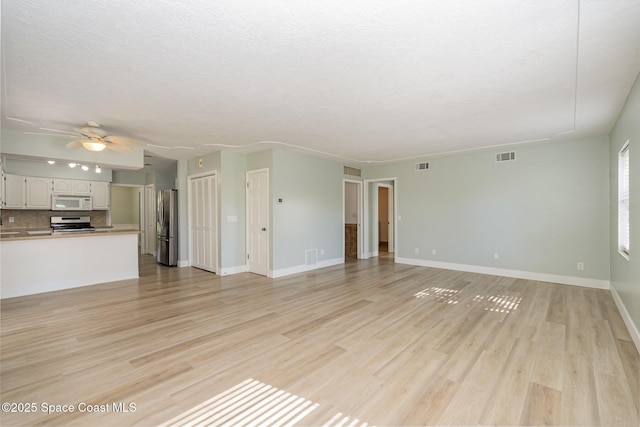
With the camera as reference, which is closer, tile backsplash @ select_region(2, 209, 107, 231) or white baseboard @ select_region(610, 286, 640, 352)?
white baseboard @ select_region(610, 286, 640, 352)

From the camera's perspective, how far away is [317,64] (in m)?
2.42

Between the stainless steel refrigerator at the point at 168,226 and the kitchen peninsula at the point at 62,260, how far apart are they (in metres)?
1.19

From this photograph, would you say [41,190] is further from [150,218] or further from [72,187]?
[150,218]

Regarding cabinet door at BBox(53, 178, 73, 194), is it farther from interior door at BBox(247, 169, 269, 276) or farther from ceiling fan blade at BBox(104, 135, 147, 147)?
interior door at BBox(247, 169, 269, 276)

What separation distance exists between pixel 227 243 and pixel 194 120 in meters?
2.77

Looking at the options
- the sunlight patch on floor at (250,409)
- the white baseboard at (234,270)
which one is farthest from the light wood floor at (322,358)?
the white baseboard at (234,270)

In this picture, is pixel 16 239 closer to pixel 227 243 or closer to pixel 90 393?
pixel 227 243

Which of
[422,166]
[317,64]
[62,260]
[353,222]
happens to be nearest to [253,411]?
[317,64]

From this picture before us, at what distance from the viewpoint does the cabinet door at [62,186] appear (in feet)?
20.8

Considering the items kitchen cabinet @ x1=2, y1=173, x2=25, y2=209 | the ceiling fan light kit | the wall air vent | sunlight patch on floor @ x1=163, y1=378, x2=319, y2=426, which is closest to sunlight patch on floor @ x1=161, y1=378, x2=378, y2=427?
sunlight patch on floor @ x1=163, y1=378, x2=319, y2=426

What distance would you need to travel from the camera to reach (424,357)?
2.57 metres

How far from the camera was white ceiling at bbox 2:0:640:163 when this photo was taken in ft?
5.96

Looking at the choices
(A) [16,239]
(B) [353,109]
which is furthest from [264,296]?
(A) [16,239]

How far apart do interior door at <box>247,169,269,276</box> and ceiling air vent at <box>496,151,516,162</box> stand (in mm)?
4498
